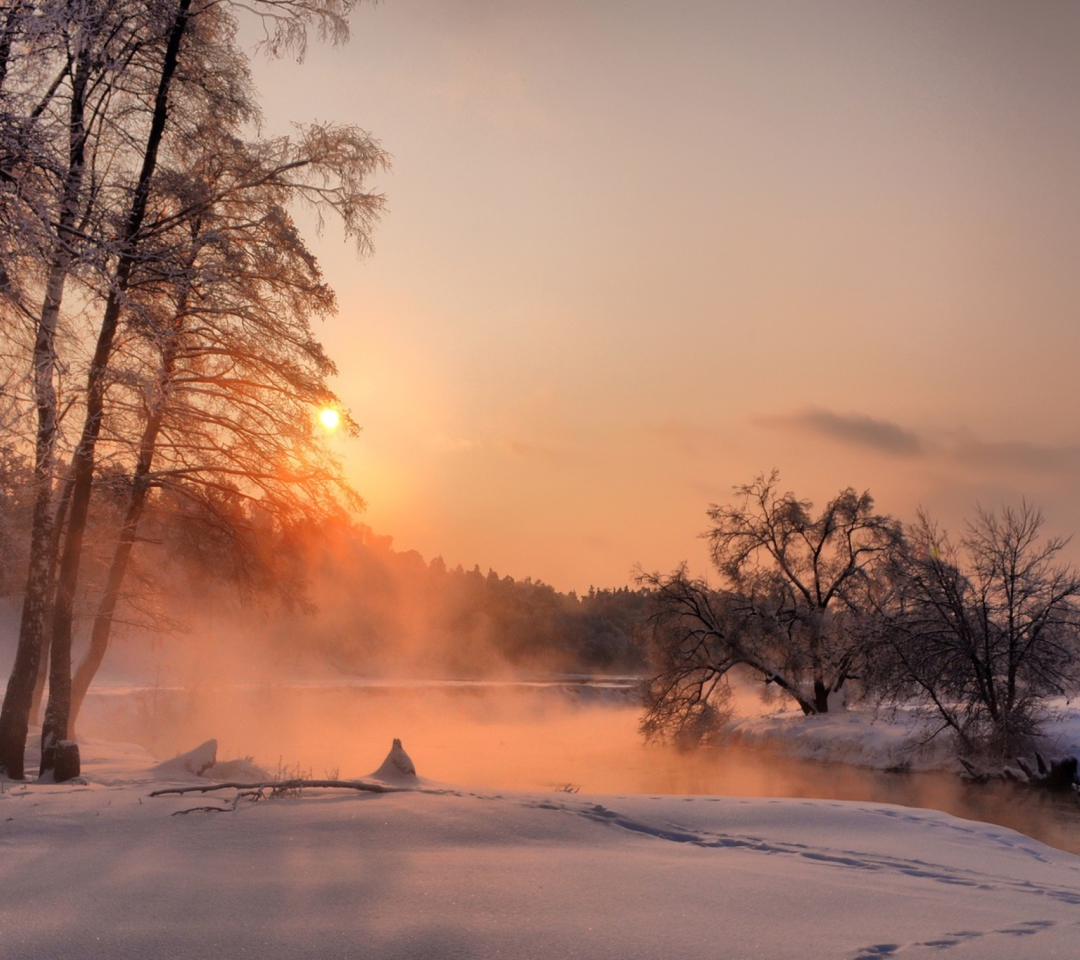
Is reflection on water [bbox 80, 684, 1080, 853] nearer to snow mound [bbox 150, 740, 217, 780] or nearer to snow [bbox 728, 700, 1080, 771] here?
snow [bbox 728, 700, 1080, 771]

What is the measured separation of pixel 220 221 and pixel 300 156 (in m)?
1.53

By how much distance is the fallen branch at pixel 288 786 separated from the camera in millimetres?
7645

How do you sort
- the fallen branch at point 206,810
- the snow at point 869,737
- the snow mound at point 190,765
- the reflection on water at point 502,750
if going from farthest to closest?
the snow at point 869,737 → the reflection on water at point 502,750 → the snow mound at point 190,765 → the fallen branch at point 206,810

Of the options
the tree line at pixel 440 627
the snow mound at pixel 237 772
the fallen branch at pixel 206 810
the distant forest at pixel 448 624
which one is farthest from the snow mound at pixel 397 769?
the distant forest at pixel 448 624

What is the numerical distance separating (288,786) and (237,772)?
199cm

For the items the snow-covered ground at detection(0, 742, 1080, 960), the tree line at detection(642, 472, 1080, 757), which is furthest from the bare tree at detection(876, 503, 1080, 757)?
the snow-covered ground at detection(0, 742, 1080, 960)

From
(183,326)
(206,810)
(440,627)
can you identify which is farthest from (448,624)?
(206,810)

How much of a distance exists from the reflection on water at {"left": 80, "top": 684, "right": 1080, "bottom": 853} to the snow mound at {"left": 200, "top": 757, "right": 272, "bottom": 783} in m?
1.04

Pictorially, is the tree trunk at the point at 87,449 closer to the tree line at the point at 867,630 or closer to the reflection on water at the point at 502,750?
the reflection on water at the point at 502,750

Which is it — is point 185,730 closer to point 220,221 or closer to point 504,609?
point 220,221

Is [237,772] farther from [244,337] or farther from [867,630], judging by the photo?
[867,630]

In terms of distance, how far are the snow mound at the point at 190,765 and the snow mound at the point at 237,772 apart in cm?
16

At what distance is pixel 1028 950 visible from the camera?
4.35 metres

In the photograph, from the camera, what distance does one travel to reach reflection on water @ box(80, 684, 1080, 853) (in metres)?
17.4
